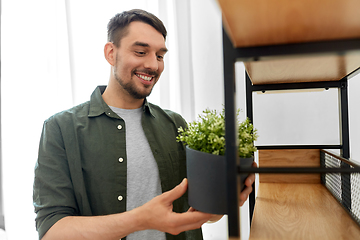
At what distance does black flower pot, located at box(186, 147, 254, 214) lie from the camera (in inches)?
20.7

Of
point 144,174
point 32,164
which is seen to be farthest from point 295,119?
point 32,164

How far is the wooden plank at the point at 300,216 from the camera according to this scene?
638 mm

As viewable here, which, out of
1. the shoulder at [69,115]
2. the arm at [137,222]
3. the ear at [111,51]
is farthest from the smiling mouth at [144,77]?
the arm at [137,222]

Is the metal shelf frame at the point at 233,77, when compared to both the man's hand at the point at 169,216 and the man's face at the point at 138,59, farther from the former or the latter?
the man's face at the point at 138,59

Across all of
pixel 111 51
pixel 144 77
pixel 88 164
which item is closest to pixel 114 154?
pixel 88 164

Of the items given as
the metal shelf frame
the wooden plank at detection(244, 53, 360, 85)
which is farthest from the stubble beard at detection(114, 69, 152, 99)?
the metal shelf frame

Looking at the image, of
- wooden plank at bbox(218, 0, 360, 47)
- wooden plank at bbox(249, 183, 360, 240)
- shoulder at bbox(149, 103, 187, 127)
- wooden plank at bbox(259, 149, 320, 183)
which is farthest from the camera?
→ shoulder at bbox(149, 103, 187, 127)

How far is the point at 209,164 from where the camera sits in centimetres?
53

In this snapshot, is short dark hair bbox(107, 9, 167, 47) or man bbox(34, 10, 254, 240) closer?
man bbox(34, 10, 254, 240)

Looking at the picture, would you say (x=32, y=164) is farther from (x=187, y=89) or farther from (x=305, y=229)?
(x=305, y=229)

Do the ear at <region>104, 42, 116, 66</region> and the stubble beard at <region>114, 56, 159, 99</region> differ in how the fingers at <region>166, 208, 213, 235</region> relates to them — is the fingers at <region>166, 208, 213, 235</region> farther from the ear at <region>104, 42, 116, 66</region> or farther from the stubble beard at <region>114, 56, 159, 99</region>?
the ear at <region>104, 42, 116, 66</region>

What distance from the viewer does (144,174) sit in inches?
44.9

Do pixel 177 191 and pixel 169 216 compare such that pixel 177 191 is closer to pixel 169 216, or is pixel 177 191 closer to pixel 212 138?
pixel 169 216

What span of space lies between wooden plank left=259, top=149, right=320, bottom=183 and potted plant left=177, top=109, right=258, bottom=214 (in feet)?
2.12
